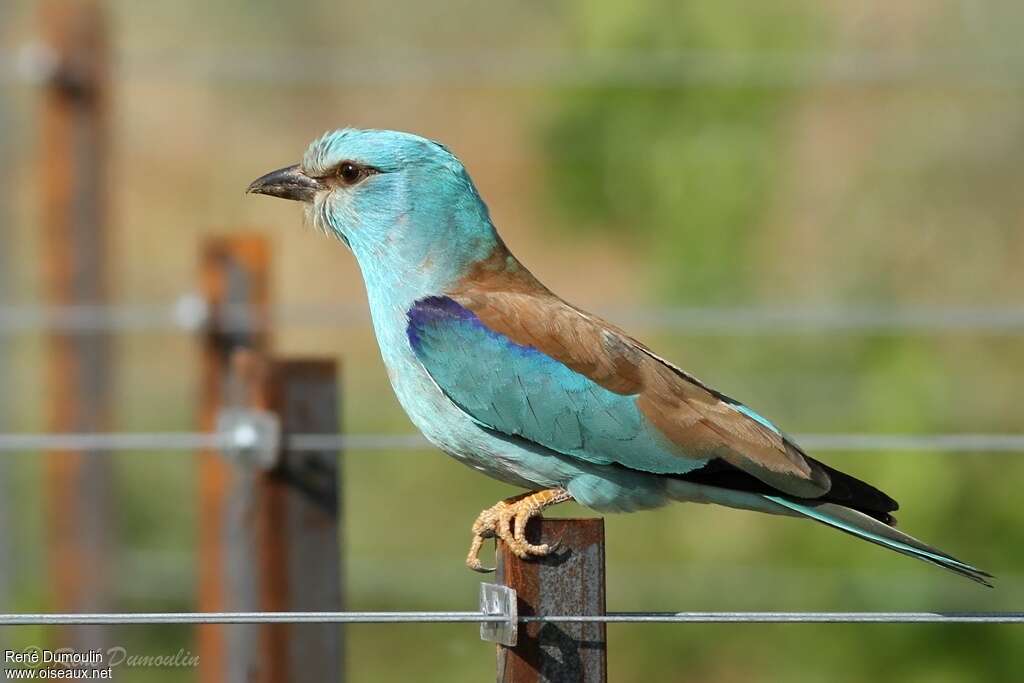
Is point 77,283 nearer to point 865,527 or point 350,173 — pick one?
point 350,173

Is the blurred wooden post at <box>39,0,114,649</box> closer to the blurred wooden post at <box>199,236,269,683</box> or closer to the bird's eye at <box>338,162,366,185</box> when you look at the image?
the blurred wooden post at <box>199,236,269,683</box>

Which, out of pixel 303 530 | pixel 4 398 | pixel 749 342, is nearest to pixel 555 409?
pixel 303 530

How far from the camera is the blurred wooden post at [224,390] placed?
4867 millimetres

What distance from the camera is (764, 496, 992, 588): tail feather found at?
340 centimetres

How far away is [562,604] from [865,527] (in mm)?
746

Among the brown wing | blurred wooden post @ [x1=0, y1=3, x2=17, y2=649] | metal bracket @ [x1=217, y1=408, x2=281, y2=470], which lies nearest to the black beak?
the brown wing

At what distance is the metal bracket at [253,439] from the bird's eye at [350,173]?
0.88m

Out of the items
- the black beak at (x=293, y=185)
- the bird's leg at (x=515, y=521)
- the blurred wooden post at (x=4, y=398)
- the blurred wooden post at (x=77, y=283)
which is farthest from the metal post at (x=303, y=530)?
the blurred wooden post at (x=4, y=398)

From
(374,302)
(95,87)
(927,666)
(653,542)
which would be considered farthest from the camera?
(653,542)

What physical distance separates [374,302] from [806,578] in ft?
17.9

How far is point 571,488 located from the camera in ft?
12.1

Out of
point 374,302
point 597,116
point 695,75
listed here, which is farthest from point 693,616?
point 597,116

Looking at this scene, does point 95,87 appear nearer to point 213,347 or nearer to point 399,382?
point 213,347

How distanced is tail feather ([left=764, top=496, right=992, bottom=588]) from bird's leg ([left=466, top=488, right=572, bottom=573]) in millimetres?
480
